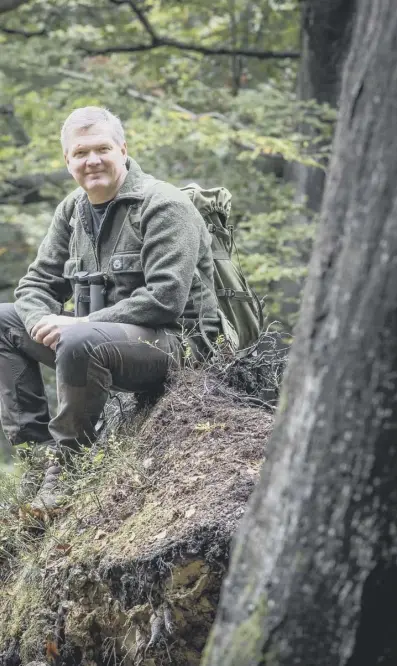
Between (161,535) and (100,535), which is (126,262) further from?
(161,535)

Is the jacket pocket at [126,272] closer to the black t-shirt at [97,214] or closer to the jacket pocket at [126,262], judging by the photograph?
the jacket pocket at [126,262]

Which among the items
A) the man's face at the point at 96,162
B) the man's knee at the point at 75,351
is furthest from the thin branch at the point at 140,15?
the man's knee at the point at 75,351

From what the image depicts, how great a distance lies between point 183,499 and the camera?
440 centimetres

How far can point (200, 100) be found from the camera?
11.6m

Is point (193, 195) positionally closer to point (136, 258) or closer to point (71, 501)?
point (136, 258)

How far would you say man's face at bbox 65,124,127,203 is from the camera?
17.5 ft

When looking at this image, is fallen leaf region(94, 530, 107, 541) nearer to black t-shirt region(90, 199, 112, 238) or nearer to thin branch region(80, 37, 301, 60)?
black t-shirt region(90, 199, 112, 238)

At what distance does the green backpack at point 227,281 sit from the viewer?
578 cm

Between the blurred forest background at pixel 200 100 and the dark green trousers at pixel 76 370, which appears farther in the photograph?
the blurred forest background at pixel 200 100

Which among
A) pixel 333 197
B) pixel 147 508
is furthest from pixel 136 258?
pixel 333 197

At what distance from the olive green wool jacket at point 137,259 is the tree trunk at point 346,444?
274cm

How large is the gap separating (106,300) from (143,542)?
1.62 metres

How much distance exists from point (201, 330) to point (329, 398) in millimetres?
3135

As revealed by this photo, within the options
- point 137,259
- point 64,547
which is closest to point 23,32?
point 137,259
